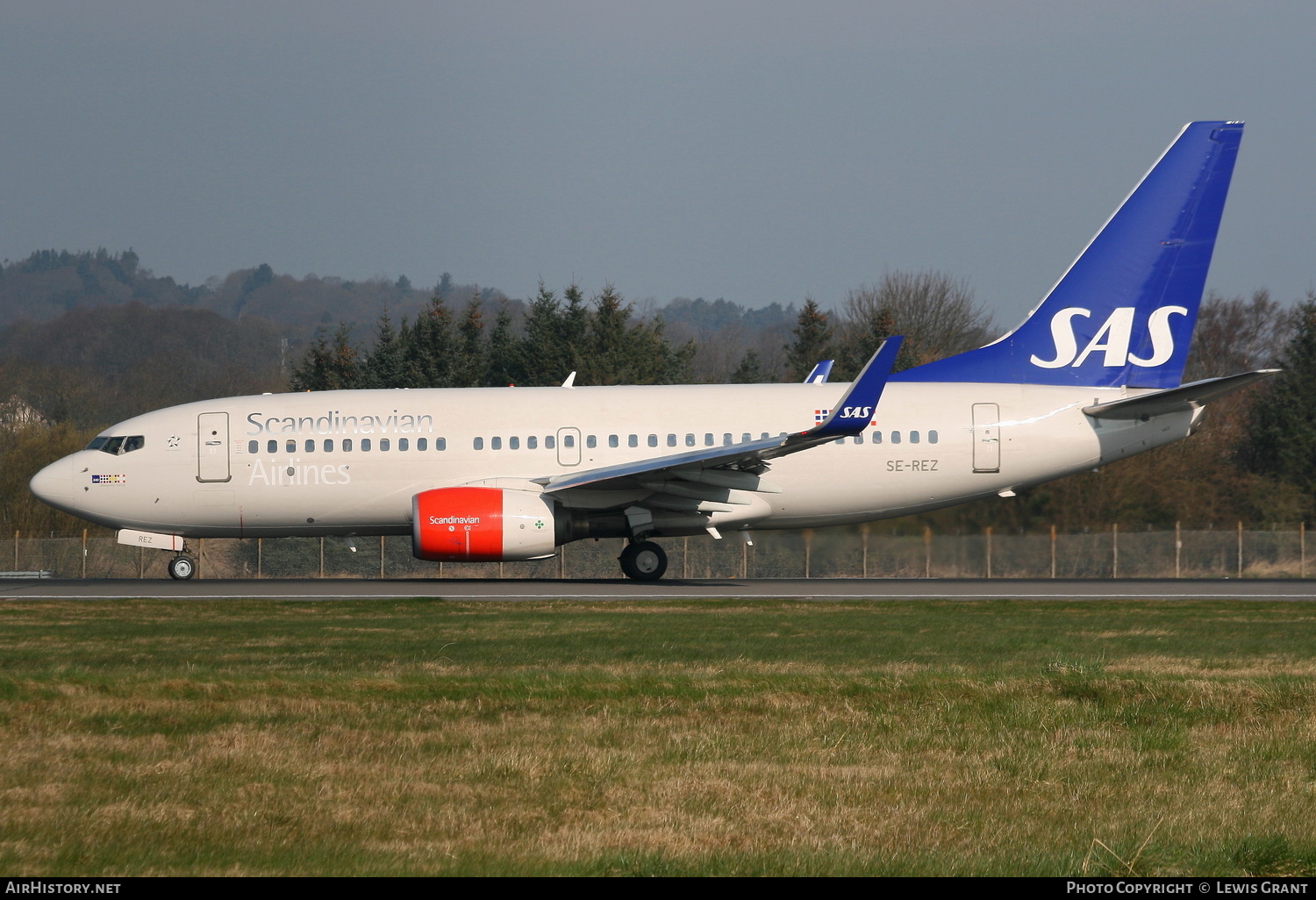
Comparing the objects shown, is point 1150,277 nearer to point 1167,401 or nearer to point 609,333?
point 1167,401

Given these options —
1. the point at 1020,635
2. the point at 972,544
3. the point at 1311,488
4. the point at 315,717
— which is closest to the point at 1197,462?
the point at 1311,488

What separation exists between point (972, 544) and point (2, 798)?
914 inches

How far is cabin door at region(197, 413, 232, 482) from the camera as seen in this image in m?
25.3

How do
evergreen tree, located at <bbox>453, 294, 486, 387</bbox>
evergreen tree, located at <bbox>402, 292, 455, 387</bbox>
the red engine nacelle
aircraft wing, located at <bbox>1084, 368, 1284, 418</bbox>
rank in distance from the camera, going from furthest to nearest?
evergreen tree, located at <bbox>453, 294, 486, 387</bbox>, evergreen tree, located at <bbox>402, 292, 455, 387</bbox>, aircraft wing, located at <bbox>1084, 368, 1284, 418</bbox>, the red engine nacelle

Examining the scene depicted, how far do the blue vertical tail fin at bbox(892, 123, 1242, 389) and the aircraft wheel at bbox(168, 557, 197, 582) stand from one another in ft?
54.2

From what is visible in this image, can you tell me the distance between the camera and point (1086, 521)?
31.3m

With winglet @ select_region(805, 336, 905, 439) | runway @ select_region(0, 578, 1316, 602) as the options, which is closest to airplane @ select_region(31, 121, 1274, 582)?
runway @ select_region(0, 578, 1316, 602)

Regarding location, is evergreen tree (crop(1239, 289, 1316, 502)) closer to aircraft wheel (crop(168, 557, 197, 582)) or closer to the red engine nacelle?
the red engine nacelle

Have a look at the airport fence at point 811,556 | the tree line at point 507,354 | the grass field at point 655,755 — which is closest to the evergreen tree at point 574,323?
the tree line at point 507,354

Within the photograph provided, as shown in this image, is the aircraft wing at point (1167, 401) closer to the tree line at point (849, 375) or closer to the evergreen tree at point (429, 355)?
the tree line at point (849, 375)

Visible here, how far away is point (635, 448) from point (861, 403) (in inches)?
194

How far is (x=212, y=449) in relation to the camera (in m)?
25.4

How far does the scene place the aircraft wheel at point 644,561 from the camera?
82.5 ft

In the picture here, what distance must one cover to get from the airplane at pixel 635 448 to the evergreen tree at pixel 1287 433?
13.8 metres
